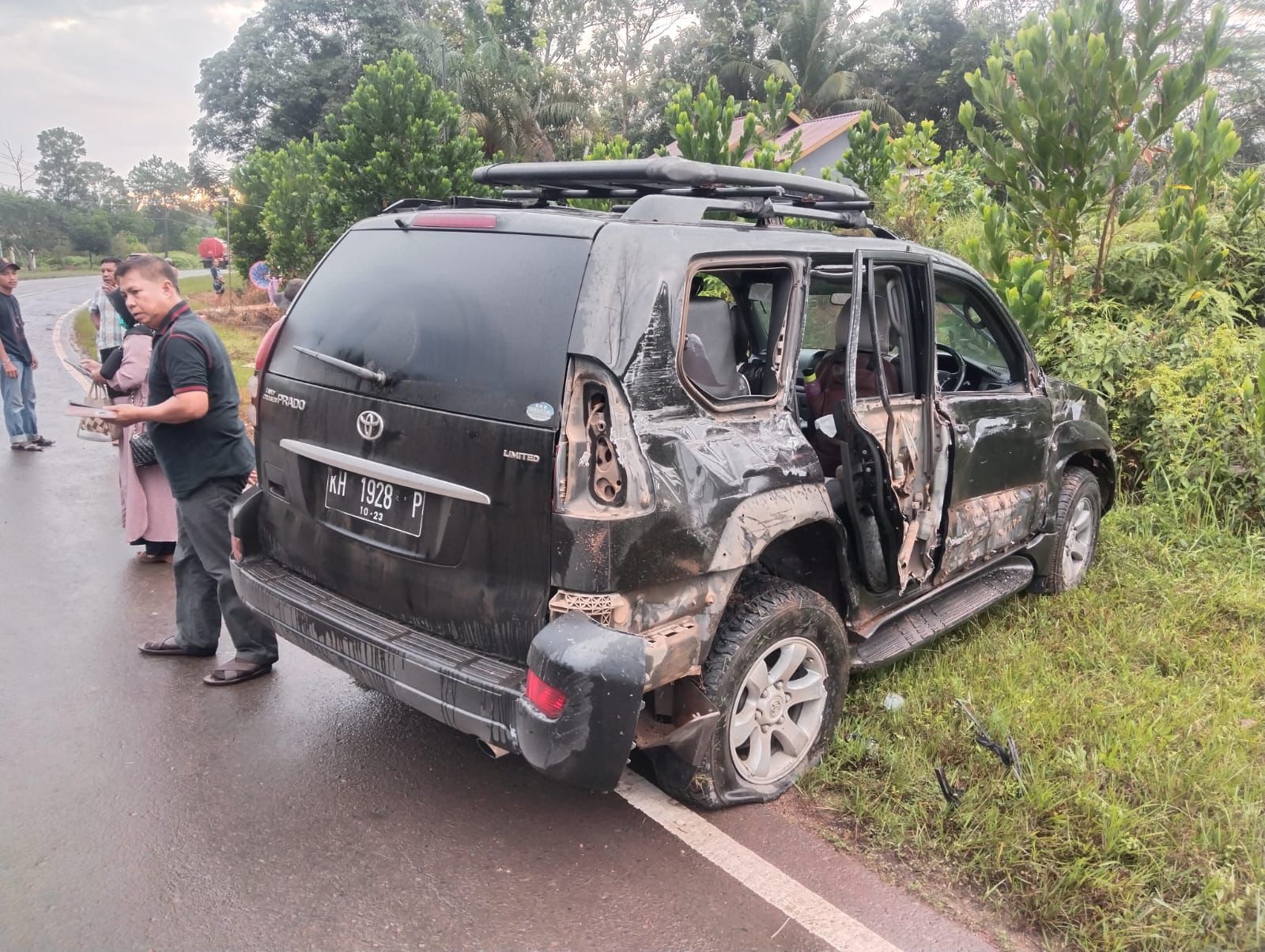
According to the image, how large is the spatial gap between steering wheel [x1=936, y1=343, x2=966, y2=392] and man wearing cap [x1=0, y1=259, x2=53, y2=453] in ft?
26.5

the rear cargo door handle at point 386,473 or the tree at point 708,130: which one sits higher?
the tree at point 708,130

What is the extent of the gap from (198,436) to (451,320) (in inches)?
67.3

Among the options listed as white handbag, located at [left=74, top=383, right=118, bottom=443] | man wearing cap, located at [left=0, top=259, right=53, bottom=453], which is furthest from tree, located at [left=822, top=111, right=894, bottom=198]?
white handbag, located at [left=74, top=383, right=118, bottom=443]

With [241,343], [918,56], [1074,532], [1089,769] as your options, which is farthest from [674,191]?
[918,56]

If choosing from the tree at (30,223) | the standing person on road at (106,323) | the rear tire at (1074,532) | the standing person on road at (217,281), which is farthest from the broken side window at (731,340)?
the tree at (30,223)

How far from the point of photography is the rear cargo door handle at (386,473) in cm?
274

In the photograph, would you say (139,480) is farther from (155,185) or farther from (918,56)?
(155,185)

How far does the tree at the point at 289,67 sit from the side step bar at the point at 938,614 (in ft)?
138

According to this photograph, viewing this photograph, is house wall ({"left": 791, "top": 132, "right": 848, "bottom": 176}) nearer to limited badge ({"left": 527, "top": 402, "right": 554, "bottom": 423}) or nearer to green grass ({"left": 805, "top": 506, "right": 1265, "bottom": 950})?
green grass ({"left": 805, "top": 506, "right": 1265, "bottom": 950})

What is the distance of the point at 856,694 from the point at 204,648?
3008mm

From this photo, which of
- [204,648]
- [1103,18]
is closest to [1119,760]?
[204,648]

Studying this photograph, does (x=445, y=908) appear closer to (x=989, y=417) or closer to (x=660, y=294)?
(x=660, y=294)

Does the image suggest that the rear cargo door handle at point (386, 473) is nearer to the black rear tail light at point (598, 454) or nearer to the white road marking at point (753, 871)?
the black rear tail light at point (598, 454)

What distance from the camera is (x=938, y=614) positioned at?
4066 mm
